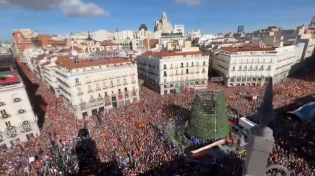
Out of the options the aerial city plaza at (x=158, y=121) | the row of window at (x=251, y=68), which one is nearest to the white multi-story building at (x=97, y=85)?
the aerial city plaza at (x=158, y=121)

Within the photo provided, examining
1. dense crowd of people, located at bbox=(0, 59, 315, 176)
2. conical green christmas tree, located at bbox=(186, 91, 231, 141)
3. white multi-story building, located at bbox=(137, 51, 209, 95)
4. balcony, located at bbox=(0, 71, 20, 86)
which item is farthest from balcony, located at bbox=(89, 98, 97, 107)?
conical green christmas tree, located at bbox=(186, 91, 231, 141)

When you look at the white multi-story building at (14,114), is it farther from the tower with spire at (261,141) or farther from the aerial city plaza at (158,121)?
the tower with spire at (261,141)

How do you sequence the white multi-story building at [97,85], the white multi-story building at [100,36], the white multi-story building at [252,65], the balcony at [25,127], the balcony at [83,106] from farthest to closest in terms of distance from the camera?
the white multi-story building at [100,36] → the white multi-story building at [252,65] → the balcony at [83,106] → the white multi-story building at [97,85] → the balcony at [25,127]

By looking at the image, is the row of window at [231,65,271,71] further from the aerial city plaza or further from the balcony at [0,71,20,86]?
the balcony at [0,71,20,86]

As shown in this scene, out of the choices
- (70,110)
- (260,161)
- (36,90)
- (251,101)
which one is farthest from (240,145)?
(36,90)

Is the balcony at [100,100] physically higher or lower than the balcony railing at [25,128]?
higher

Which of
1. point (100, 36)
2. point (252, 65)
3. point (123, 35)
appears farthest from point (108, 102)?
point (123, 35)
